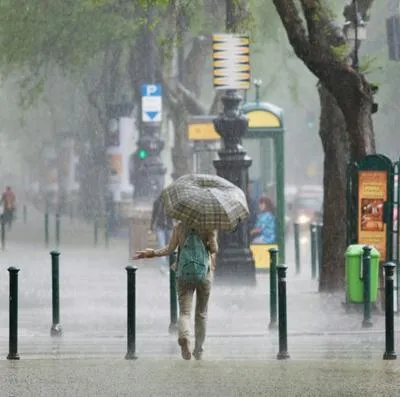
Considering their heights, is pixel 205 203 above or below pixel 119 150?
below

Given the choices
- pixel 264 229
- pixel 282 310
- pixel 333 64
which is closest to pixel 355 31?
pixel 333 64

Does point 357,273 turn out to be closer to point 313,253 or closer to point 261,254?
point 313,253

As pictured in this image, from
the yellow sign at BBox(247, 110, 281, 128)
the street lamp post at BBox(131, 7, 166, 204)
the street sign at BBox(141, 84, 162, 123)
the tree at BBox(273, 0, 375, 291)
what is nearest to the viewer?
the tree at BBox(273, 0, 375, 291)

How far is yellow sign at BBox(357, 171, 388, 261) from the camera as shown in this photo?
2245cm

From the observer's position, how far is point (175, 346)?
18.5 m

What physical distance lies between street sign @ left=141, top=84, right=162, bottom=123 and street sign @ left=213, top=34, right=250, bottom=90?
13.0 metres

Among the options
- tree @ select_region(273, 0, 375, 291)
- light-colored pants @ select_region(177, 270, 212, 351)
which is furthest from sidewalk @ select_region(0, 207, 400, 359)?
tree @ select_region(273, 0, 375, 291)

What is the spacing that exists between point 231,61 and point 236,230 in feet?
8.68

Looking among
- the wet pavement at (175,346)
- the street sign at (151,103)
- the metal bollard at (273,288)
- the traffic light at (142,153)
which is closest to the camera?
the wet pavement at (175,346)

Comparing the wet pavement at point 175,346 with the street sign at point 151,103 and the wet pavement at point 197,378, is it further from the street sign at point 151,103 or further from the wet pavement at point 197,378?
the street sign at point 151,103

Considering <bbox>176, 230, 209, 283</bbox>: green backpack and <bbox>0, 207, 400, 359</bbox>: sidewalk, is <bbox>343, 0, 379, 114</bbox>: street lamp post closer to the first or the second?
<bbox>0, 207, 400, 359</bbox>: sidewalk

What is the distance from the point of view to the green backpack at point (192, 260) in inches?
611

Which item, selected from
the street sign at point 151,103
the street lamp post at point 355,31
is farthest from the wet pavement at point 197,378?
the street sign at point 151,103

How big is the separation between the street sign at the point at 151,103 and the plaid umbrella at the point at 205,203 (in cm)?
2580
